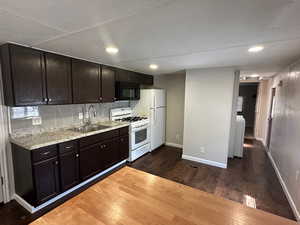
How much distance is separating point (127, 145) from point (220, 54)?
259 centimetres

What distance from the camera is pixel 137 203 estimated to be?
102 cm

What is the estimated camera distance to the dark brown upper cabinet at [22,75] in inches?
73.4

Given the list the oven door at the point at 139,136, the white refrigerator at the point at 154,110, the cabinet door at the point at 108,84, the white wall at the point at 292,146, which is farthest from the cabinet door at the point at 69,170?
the white wall at the point at 292,146

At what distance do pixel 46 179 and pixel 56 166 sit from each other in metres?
0.19

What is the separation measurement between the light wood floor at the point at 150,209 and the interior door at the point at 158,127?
293 cm

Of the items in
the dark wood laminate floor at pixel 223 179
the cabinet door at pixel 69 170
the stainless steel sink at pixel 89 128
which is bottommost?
the dark wood laminate floor at pixel 223 179

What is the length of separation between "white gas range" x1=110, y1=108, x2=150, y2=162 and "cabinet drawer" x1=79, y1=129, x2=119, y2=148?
502mm

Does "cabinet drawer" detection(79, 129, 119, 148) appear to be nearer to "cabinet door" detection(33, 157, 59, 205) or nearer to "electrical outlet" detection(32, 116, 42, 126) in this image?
"cabinet door" detection(33, 157, 59, 205)

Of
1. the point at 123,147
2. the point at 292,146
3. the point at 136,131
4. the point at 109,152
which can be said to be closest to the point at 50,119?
the point at 109,152

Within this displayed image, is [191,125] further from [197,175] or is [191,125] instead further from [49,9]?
[49,9]

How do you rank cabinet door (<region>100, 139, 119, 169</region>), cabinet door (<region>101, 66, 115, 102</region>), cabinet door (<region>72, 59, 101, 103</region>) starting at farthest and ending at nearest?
1. cabinet door (<region>101, 66, 115, 102</region>)
2. cabinet door (<region>100, 139, 119, 169</region>)
3. cabinet door (<region>72, 59, 101, 103</region>)

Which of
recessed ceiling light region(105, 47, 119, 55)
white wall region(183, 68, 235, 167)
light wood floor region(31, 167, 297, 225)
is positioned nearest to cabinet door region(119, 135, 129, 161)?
white wall region(183, 68, 235, 167)

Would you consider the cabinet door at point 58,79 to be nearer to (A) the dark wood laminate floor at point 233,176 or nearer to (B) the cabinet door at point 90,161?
(B) the cabinet door at point 90,161

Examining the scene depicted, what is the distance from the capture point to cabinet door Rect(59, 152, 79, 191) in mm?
2188
